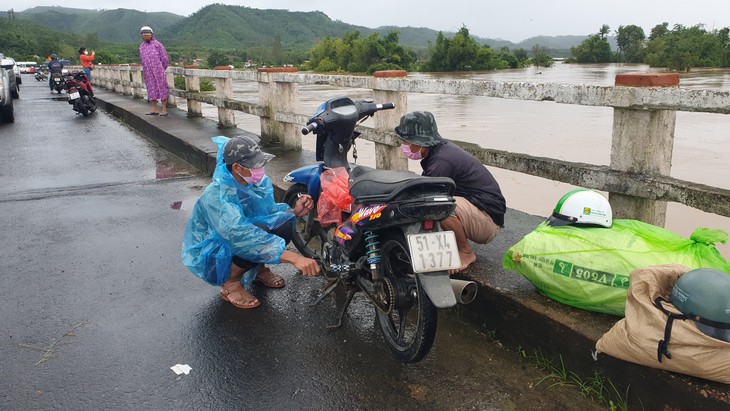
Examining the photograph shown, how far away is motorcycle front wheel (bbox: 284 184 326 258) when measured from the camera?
4.09m

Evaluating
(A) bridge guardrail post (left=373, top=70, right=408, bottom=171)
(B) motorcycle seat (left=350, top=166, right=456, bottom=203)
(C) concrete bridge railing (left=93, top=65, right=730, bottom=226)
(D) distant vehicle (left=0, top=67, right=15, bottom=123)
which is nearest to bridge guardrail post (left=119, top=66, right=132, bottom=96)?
(D) distant vehicle (left=0, top=67, right=15, bottom=123)

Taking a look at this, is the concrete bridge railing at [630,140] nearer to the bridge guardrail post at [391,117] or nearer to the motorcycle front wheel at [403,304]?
the bridge guardrail post at [391,117]

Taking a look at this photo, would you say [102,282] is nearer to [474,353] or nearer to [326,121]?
[326,121]

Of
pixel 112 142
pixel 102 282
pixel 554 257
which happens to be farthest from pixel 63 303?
pixel 112 142

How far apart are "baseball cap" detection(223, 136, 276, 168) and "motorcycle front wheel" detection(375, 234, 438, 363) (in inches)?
37.2

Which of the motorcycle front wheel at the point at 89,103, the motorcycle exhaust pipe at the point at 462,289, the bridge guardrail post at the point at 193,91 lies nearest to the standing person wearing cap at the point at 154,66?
the bridge guardrail post at the point at 193,91

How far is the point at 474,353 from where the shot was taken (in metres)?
2.99

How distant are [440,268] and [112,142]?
8.79m

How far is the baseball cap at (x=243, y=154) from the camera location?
3.34 metres

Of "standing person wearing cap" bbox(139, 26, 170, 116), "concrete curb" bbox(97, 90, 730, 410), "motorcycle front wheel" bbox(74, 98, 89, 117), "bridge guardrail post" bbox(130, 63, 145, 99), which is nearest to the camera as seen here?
"concrete curb" bbox(97, 90, 730, 410)

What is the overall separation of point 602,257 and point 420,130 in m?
1.22

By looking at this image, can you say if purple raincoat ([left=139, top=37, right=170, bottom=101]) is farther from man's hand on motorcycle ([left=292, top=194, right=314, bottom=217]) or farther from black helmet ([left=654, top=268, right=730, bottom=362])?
black helmet ([left=654, top=268, right=730, bottom=362])

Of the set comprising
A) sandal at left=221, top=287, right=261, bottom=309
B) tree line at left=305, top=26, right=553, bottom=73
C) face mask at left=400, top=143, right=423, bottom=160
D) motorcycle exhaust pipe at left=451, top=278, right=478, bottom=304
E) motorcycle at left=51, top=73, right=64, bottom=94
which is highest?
tree line at left=305, top=26, right=553, bottom=73

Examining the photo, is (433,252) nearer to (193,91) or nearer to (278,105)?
(278,105)
